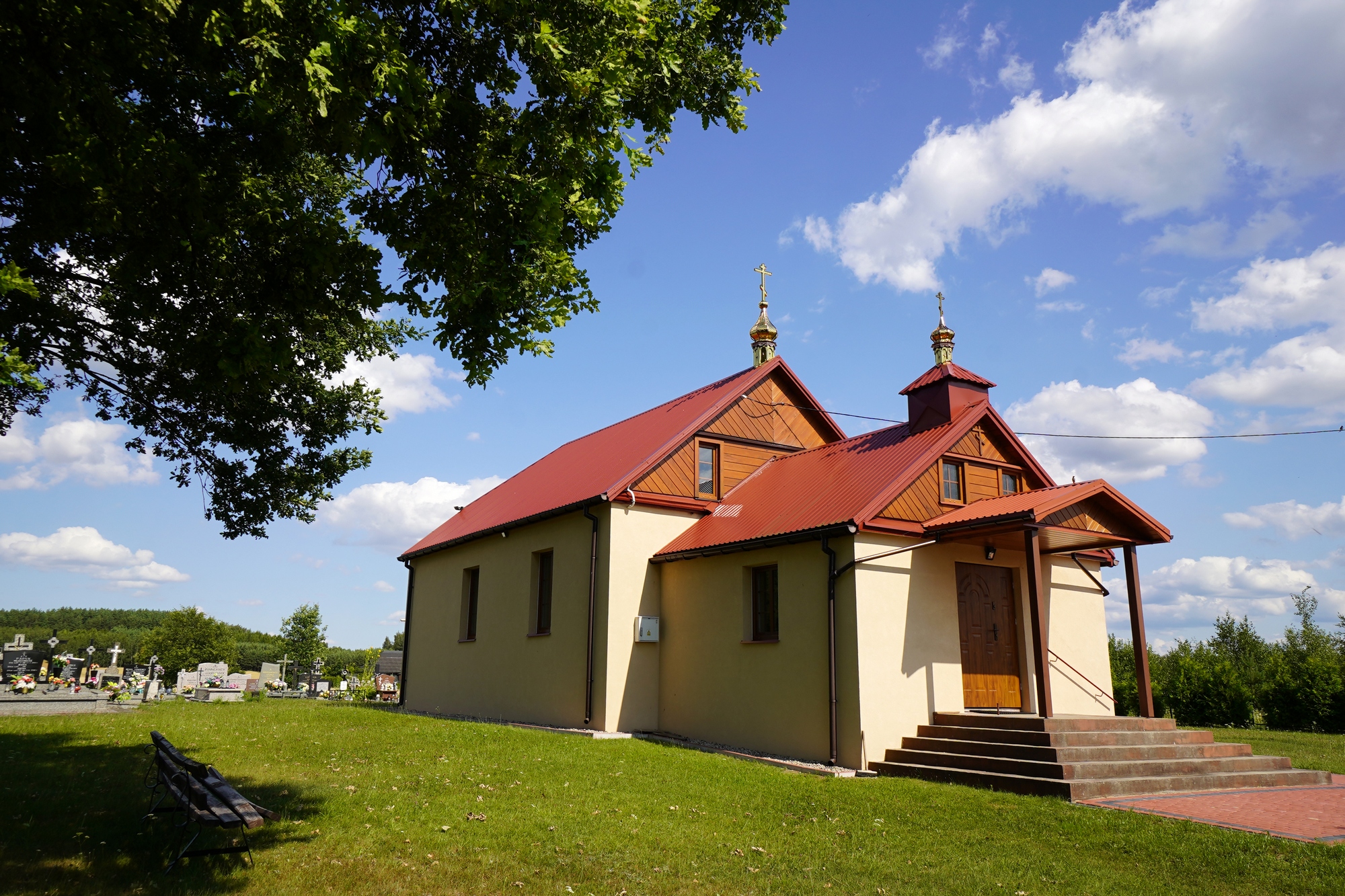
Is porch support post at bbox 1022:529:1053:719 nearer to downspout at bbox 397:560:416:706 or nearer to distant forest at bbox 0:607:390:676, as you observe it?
downspout at bbox 397:560:416:706

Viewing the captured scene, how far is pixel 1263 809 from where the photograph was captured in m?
9.90

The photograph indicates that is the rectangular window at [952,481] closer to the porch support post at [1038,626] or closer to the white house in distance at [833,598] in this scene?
the white house in distance at [833,598]

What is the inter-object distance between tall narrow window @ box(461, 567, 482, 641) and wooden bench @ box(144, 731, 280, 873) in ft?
44.8

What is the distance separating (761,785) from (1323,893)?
5576 millimetres

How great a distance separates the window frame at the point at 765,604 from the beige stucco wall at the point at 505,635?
3.22m

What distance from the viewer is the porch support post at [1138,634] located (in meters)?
13.1

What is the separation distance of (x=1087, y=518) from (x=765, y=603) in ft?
17.2

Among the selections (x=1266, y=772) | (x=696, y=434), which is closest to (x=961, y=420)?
(x=696, y=434)

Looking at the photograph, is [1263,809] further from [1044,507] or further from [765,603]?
[765,603]

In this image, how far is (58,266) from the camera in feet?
31.9

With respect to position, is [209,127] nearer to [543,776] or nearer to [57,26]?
[57,26]

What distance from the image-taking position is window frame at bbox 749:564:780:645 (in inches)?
573

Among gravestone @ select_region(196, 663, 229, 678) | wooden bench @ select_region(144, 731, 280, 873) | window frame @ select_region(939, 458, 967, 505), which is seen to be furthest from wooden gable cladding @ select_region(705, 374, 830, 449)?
gravestone @ select_region(196, 663, 229, 678)

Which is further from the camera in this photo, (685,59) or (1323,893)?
(685,59)
